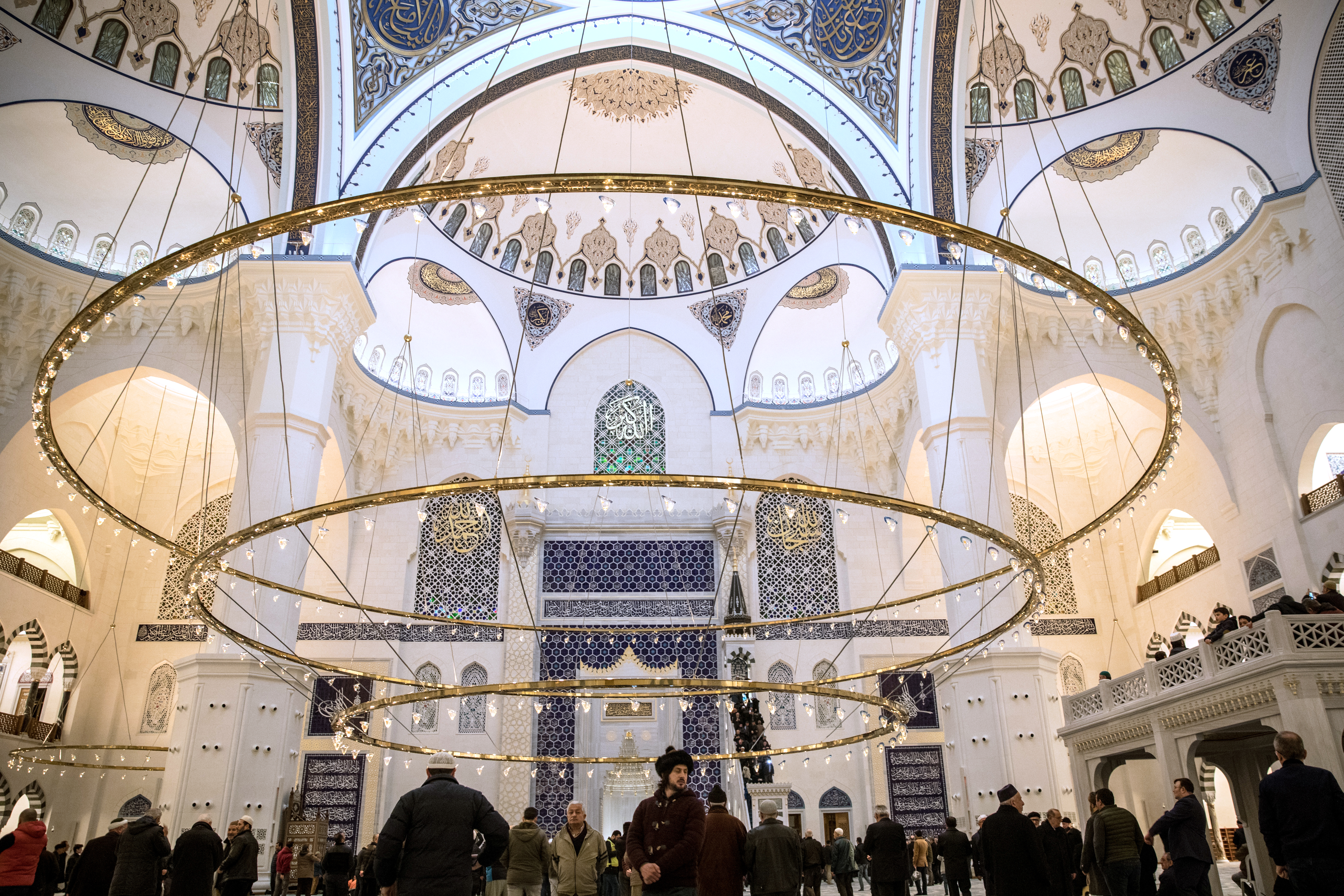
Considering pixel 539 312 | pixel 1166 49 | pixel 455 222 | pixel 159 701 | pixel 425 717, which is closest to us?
pixel 1166 49

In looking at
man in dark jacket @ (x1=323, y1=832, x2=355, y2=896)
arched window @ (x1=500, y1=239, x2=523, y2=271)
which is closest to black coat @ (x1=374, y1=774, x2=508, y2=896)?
man in dark jacket @ (x1=323, y1=832, x2=355, y2=896)

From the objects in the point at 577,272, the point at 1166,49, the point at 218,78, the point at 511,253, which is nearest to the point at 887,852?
the point at 1166,49

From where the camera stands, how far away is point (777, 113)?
12.9 metres

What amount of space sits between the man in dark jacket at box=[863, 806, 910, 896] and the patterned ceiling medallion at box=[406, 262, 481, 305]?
11227 millimetres

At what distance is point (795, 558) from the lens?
1440 centimetres

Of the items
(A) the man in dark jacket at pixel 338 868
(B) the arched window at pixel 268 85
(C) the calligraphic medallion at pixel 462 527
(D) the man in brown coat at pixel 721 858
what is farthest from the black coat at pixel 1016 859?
(C) the calligraphic medallion at pixel 462 527

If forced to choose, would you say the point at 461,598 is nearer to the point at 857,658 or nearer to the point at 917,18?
the point at 857,658

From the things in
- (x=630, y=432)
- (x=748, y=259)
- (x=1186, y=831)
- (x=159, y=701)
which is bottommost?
(x=1186, y=831)

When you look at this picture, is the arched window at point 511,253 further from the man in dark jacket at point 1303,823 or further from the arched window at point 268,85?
the man in dark jacket at point 1303,823

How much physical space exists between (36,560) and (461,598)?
658 cm

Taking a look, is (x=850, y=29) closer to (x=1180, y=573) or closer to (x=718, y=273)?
(x=718, y=273)

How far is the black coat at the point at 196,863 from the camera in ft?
15.9

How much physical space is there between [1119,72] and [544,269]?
29.3 feet

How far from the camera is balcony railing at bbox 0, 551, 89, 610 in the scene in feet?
Result: 39.2
